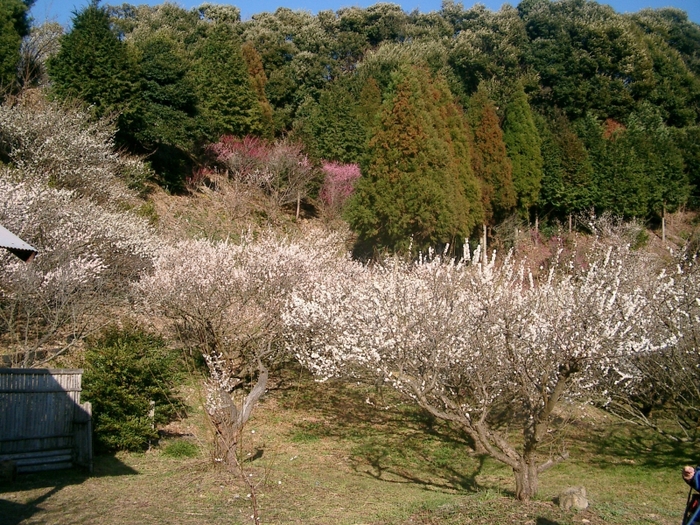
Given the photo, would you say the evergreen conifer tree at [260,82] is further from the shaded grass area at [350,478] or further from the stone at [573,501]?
the stone at [573,501]

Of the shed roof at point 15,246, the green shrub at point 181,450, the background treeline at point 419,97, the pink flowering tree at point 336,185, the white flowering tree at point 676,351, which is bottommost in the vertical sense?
the green shrub at point 181,450

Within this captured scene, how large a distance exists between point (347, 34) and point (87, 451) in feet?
104

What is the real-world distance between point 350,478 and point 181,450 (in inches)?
104

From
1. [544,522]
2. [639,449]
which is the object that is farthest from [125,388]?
[639,449]

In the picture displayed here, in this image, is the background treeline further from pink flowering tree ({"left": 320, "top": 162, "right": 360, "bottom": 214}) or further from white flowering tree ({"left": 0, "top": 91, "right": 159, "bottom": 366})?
white flowering tree ({"left": 0, "top": 91, "right": 159, "bottom": 366})

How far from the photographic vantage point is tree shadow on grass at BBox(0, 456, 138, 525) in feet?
20.1

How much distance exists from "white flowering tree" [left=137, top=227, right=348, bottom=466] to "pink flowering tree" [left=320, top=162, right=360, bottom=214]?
35.3 ft

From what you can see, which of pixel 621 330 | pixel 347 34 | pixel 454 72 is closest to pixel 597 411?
pixel 621 330

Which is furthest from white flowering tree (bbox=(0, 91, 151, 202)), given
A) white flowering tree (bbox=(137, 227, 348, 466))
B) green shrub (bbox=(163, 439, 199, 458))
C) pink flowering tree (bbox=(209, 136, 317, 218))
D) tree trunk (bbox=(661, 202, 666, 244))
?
tree trunk (bbox=(661, 202, 666, 244))

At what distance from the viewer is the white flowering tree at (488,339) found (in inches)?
273

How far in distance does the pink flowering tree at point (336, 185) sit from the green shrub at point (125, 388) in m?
14.5

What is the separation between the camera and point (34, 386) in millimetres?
→ 8234

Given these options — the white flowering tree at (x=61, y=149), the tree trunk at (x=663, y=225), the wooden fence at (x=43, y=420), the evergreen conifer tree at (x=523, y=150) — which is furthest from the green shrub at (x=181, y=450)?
the tree trunk at (x=663, y=225)

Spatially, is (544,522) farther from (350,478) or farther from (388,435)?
(388,435)
